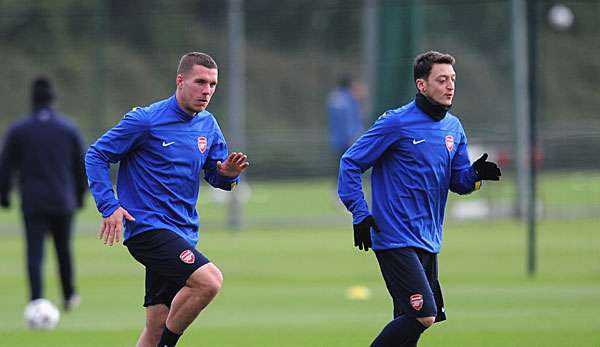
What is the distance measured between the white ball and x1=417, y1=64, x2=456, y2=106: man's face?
10.1 meters

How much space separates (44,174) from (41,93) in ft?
2.57

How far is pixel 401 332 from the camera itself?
8562 millimetres

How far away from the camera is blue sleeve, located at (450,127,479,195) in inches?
356

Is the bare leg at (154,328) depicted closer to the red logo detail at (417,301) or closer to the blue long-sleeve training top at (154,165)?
the blue long-sleeve training top at (154,165)

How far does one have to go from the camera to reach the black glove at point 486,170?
29.3ft

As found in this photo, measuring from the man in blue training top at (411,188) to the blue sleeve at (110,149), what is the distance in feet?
4.41

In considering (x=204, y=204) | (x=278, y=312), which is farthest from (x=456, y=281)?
(x=204, y=204)

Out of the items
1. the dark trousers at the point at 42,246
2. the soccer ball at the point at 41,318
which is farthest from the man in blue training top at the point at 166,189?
the dark trousers at the point at 42,246

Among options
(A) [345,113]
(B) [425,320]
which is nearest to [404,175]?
(B) [425,320]

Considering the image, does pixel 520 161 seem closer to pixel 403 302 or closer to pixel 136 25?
pixel 136 25

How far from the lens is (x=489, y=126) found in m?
21.3

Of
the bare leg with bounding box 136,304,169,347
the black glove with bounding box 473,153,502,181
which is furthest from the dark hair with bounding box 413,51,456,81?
the bare leg with bounding box 136,304,169,347

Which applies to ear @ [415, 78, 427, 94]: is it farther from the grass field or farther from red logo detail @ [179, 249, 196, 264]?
the grass field

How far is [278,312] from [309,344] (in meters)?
2.28
